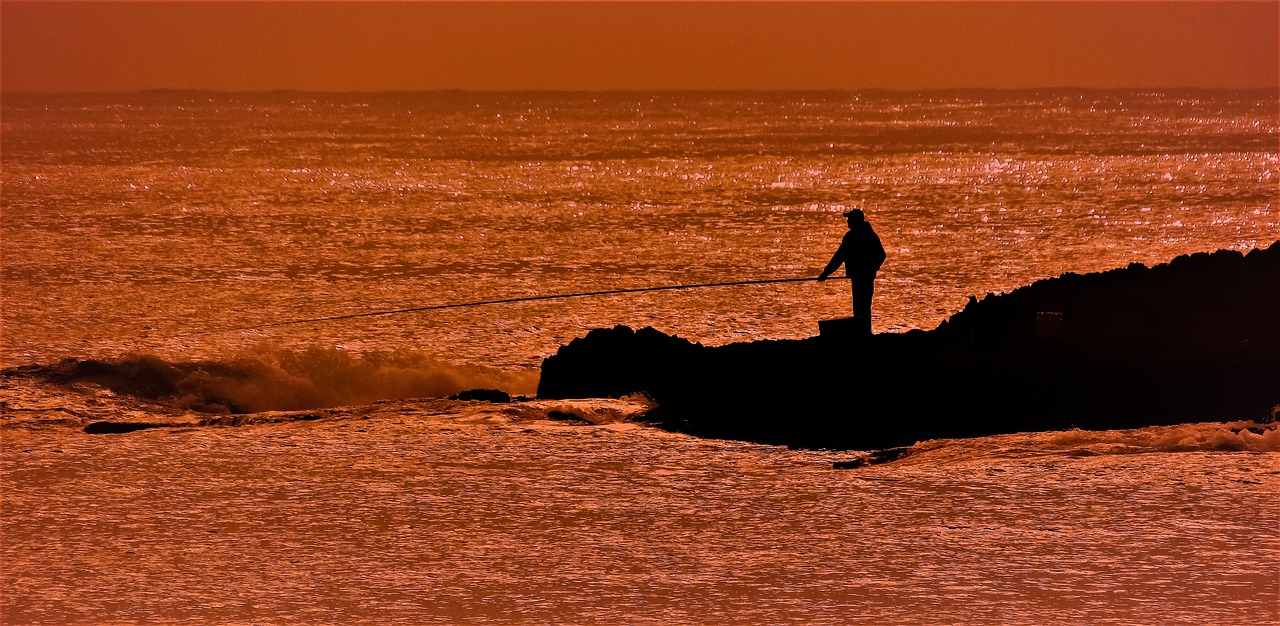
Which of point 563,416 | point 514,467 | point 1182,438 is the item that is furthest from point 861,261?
point 514,467

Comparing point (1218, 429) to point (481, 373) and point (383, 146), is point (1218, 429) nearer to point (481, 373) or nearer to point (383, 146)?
point (481, 373)

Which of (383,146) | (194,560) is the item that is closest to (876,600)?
(194,560)

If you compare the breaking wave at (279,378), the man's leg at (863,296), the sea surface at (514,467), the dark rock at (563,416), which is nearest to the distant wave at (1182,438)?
the sea surface at (514,467)

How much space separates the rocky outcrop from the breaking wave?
2722mm

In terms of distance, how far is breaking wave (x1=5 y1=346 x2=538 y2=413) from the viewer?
1479cm

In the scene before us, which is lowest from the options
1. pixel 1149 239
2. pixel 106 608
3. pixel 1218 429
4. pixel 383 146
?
pixel 106 608

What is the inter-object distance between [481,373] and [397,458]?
20.3 feet

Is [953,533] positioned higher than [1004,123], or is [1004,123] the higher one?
[1004,123]

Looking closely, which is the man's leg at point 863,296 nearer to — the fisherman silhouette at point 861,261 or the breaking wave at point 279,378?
the fisherman silhouette at point 861,261

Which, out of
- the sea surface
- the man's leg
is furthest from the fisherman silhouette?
the sea surface

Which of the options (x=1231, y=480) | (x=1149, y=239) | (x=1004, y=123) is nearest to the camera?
(x=1231, y=480)

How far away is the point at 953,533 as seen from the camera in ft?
29.7

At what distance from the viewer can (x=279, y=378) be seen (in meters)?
16.1

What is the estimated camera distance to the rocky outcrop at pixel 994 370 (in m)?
11.7
